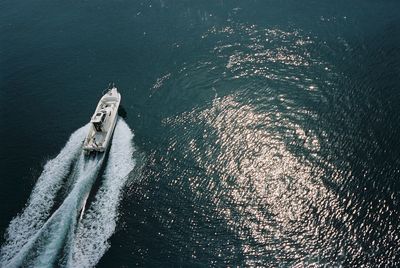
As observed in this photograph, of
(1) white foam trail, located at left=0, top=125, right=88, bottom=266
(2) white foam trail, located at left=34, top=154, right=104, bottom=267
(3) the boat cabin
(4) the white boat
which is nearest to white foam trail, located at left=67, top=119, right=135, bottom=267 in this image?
(2) white foam trail, located at left=34, top=154, right=104, bottom=267

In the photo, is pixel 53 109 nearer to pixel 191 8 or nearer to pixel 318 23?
pixel 191 8

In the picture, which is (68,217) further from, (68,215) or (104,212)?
(104,212)

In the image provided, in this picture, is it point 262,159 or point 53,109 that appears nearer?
point 262,159

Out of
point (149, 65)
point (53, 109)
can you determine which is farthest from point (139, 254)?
point (149, 65)

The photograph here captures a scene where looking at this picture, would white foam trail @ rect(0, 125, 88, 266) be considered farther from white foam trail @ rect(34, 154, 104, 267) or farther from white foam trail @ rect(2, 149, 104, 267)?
white foam trail @ rect(34, 154, 104, 267)

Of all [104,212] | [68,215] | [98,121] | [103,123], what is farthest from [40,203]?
[103,123]
